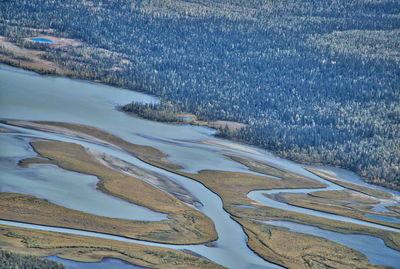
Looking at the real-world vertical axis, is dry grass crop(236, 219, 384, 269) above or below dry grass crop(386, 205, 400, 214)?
below

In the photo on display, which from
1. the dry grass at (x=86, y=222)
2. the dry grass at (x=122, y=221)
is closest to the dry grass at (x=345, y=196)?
the dry grass at (x=122, y=221)

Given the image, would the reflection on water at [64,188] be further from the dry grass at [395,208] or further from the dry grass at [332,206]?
the dry grass at [395,208]

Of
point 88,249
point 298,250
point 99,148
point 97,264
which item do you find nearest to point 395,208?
point 298,250

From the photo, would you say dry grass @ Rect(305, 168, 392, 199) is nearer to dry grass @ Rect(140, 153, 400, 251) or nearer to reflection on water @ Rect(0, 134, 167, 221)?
dry grass @ Rect(140, 153, 400, 251)

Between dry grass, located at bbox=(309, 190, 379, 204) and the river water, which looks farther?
dry grass, located at bbox=(309, 190, 379, 204)

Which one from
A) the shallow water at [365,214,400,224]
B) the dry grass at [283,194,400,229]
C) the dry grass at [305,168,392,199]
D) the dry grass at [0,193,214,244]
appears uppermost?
the dry grass at [305,168,392,199]

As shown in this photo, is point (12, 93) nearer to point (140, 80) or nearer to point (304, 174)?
point (140, 80)

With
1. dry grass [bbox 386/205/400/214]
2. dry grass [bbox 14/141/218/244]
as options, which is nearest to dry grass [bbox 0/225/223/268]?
dry grass [bbox 14/141/218/244]
